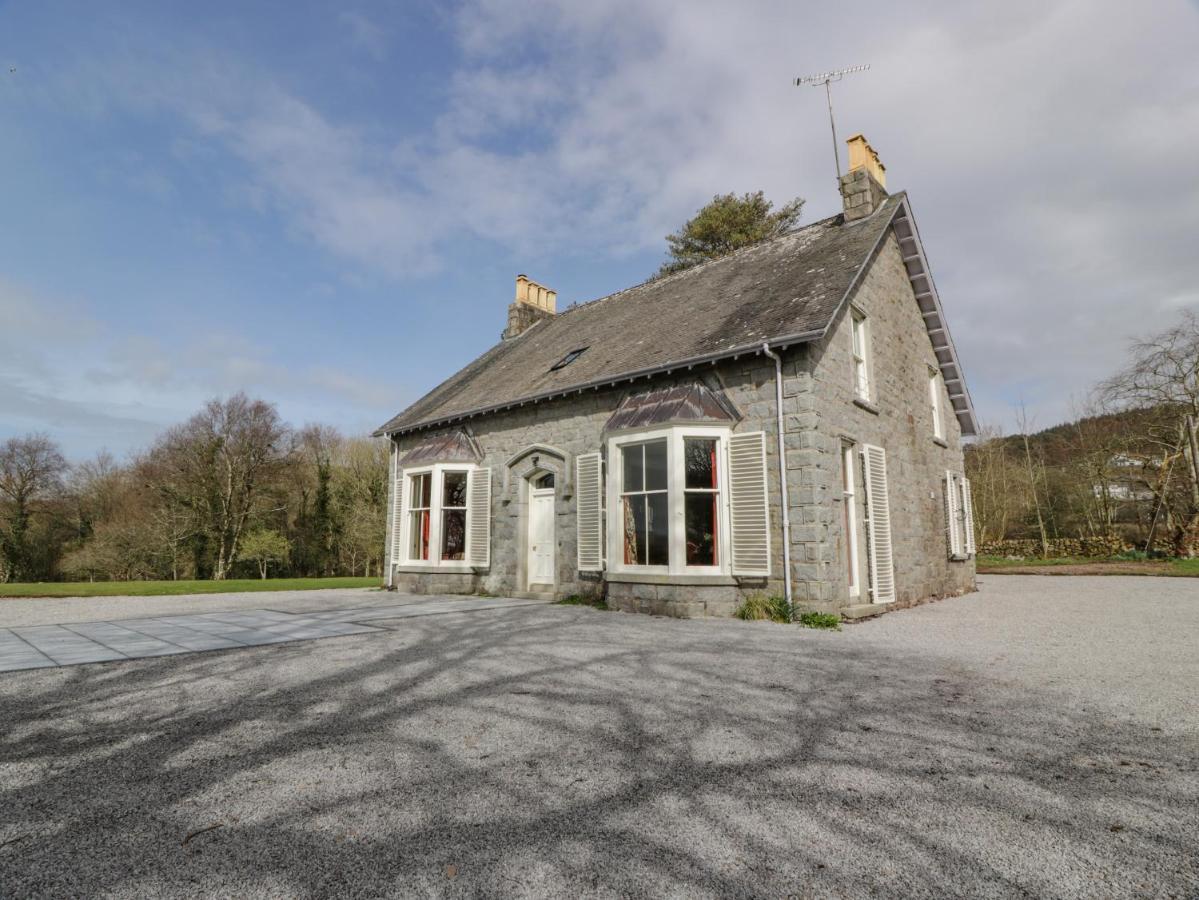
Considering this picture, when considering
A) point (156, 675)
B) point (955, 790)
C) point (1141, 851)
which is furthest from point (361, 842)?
point (156, 675)

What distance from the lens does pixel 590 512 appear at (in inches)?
427

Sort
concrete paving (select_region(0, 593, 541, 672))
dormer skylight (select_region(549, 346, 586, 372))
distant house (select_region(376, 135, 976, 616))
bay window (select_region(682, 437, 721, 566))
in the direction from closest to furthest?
concrete paving (select_region(0, 593, 541, 672)) < distant house (select_region(376, 135, 976, 616)) < bay window (select_region(682, 437, 721, 566)) < dormer skylight (select_region(549, 346, 586, 372))

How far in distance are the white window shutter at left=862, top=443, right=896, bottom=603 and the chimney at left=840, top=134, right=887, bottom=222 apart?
521 cm

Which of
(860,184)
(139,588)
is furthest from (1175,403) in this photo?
(139,588)

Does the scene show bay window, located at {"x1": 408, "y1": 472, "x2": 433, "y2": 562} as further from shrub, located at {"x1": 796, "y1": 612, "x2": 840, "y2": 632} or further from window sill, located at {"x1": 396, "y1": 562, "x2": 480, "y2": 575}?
shrub, located at {"x1": 796, "y1": 612, "x2": 840, "y2": 632}

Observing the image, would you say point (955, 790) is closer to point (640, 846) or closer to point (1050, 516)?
point (640, 846)

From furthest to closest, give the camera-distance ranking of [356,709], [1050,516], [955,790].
Answer: [1050,516], [356,709], [955,790]

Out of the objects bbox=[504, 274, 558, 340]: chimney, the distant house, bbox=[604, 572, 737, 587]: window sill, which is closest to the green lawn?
the distant house

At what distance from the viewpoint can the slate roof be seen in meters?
9.48

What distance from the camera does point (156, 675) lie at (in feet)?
17.0

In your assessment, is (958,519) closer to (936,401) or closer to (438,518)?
(936,401)

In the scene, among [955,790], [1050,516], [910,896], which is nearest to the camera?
[910,896]

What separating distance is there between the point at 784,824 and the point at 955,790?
1.03 m

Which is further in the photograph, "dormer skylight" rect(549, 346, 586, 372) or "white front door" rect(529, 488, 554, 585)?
"dormer skylight" rect(549, 346, 586, 372)
